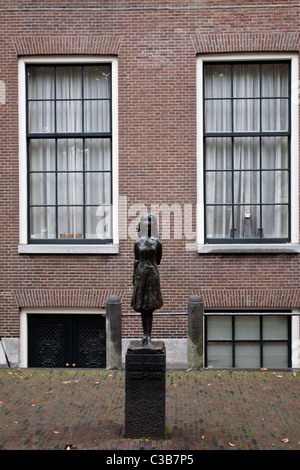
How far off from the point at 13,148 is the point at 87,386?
5.64 m

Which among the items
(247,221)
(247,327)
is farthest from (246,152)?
(247,327)

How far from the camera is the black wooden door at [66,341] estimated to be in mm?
10250

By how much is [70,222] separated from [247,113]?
4936 mm

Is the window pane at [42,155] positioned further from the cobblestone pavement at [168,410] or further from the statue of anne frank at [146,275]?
the statue of anne frank at [146,275]

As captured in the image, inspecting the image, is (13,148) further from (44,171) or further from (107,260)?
(107,260)

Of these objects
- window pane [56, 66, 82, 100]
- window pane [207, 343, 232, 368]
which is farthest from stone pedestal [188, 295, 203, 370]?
window pane [56, 66, 82, 100]

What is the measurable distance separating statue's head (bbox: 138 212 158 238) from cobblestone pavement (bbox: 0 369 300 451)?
2.69 m

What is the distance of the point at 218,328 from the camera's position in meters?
10.2

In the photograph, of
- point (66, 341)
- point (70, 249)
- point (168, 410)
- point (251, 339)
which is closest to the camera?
point (168, 410)

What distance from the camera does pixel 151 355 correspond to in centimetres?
576

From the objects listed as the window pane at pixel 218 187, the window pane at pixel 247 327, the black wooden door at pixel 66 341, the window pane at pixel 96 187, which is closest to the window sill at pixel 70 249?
the window pane at pixel 96 187

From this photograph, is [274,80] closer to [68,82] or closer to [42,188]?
[68,82]

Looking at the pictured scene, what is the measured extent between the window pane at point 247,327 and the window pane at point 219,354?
386 millimetres

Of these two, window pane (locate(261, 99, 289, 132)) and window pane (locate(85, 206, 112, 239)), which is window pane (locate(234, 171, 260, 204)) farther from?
window pane (locate(85, 206, 112, 239))
